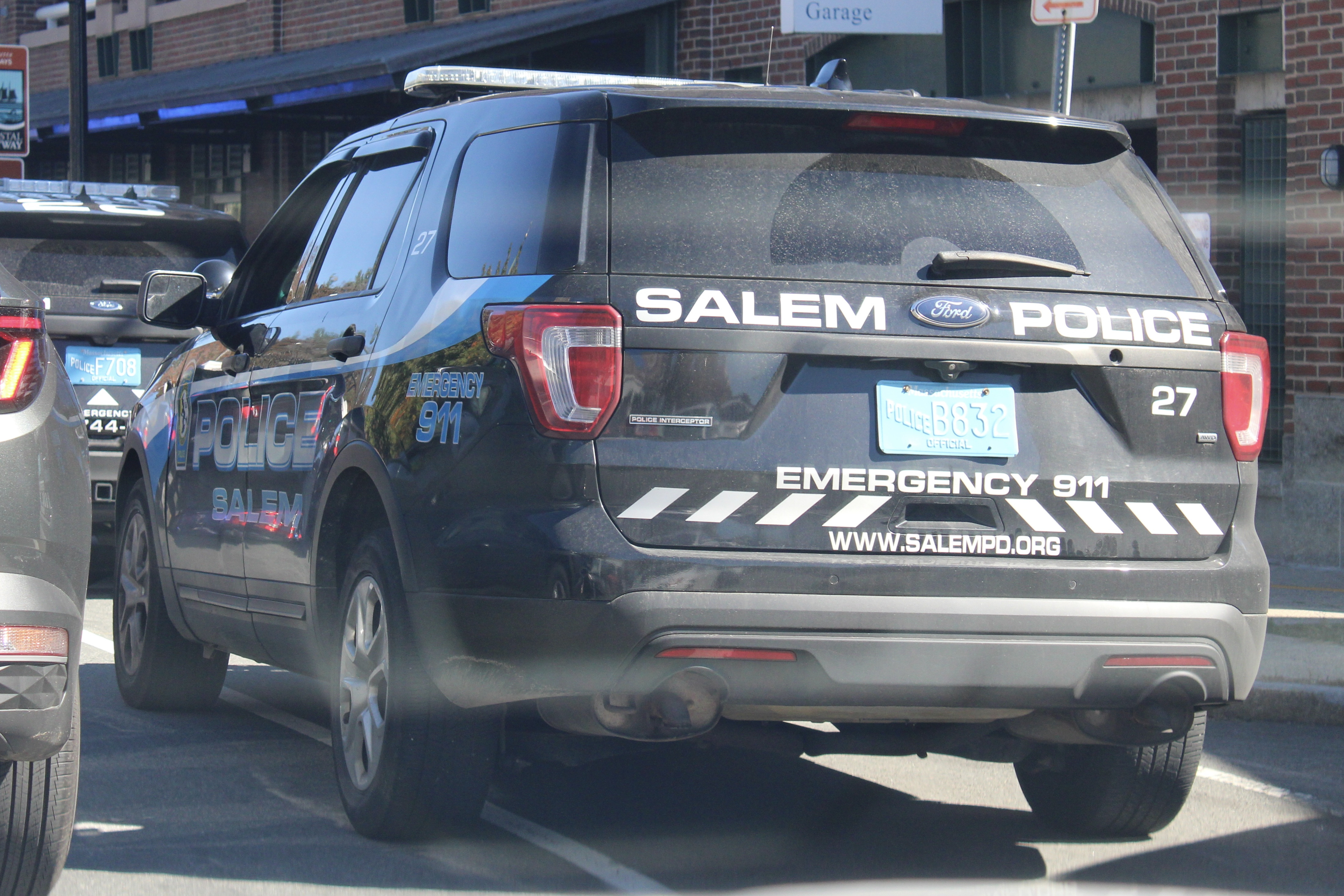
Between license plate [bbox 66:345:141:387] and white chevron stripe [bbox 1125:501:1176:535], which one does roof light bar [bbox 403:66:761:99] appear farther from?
license plate [bbox 66:345:141:387]

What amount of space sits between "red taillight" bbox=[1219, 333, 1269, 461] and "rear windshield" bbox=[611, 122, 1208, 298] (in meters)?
0.18

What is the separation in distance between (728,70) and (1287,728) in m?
10.6

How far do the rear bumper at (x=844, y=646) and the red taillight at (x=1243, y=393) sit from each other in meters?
0.45

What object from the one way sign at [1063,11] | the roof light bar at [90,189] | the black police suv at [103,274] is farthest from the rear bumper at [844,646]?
the roof light bar at [90,189]

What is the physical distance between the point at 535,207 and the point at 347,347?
3.14ft

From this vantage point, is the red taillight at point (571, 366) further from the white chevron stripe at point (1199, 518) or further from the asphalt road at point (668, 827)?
Answer: the white chevron stripe at point (1199, 518)

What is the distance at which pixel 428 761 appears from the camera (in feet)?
15.3

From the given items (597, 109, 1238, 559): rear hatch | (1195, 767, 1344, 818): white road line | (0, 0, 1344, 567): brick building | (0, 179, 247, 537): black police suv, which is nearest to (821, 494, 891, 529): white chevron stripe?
(597, 109, 1238, 559): rear hatch

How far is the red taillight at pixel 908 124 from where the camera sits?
450 cm

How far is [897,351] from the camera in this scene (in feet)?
14.1

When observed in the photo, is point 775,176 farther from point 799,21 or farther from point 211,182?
point 211,182

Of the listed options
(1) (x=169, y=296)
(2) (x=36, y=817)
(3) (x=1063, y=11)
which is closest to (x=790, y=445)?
(2) (x=36, y=817)

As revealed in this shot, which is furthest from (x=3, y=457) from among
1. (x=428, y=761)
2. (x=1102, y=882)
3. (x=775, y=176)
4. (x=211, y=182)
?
(x=211, y=182)

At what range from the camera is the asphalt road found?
466 cm
